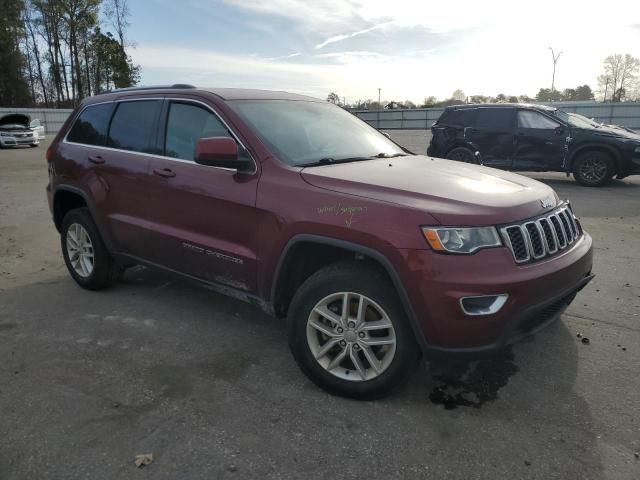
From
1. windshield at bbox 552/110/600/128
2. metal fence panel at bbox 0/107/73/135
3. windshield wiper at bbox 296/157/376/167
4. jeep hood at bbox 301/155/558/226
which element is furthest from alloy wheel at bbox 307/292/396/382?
metal fence panel at bbox 0/107/73/135

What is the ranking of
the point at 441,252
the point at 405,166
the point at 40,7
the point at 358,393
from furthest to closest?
the point at 40,7
the point at 405,166
the point at 358,393
the point at 441,252

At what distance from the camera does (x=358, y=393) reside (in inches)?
119

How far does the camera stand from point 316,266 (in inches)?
133

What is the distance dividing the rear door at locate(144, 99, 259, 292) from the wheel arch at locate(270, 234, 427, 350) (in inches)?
9.0

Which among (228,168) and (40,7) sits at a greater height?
(40,7)

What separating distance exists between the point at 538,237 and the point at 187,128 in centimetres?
256

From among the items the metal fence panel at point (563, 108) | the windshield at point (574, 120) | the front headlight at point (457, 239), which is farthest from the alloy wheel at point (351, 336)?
the metal fence panel at point (563, 108)

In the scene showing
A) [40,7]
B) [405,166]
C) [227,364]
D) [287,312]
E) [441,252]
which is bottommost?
[227,364]

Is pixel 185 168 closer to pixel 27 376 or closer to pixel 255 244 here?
pixel 255 244

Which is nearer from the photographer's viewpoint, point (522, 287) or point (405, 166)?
point (522, 287)

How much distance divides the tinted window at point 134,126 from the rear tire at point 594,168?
9535 mm

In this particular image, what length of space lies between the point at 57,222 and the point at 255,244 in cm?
291

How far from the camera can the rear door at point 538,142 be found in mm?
11117

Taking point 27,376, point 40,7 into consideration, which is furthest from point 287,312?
point 40,7
